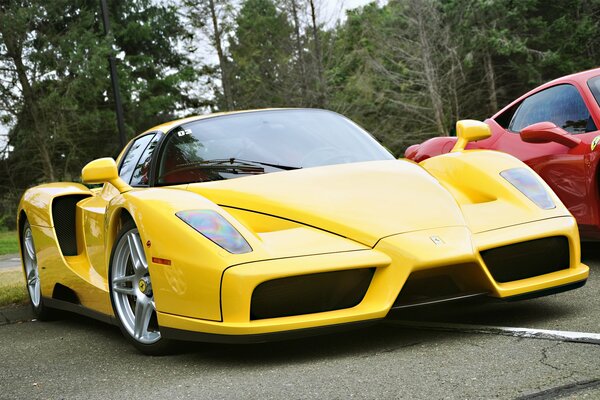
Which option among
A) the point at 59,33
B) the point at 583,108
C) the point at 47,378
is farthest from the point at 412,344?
the point at 59,33

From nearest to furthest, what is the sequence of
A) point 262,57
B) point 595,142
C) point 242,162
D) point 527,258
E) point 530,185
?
point 527,258 → point 530,185 → point 242,162 → point 595,142 → point 262,57

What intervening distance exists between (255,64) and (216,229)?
3135 cm

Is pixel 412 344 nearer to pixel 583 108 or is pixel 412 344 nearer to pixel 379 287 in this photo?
pixel 379 287

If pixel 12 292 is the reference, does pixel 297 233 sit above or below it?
above

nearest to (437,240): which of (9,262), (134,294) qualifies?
(134,294)

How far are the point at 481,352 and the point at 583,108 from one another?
2997mm

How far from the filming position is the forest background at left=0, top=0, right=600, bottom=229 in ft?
82.0

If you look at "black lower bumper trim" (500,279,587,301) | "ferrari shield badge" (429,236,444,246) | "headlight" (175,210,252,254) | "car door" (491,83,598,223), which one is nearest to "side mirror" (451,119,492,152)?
"car door" (491,83,598,223)

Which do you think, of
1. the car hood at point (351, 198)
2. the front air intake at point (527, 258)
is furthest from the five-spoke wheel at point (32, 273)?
the front air intake at point (527, 258)

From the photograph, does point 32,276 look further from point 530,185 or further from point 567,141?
point 567,141

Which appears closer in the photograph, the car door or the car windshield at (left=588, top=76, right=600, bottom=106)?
the car door

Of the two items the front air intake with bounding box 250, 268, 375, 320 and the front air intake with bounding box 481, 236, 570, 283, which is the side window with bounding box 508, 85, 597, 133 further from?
the front air intake with bounding box 250, 268, 375, 320

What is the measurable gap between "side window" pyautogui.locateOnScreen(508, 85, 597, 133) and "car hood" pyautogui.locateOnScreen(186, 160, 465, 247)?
6.17 ft

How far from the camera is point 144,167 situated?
4.88 m
